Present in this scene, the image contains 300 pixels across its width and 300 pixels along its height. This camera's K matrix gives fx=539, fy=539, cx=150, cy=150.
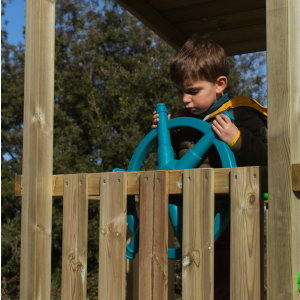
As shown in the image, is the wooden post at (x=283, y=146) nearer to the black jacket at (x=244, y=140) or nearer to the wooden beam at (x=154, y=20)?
the black jacket at (x=244, y=140)

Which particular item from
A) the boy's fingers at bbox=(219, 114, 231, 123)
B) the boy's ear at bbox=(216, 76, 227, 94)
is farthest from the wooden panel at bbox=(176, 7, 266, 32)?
the boy's fingers at bbox=(219, 114, 231, 123)

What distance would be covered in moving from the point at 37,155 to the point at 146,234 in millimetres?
870

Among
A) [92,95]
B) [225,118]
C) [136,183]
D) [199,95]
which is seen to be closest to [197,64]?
[199,95]

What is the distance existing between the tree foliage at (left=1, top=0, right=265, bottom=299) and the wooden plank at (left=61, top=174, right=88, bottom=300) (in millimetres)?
6139

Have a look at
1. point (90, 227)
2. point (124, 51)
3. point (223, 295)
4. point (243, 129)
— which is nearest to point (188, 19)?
→ point (243, 129)

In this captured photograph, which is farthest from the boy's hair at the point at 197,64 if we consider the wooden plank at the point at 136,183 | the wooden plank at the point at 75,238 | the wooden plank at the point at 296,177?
the wooden plank at the point at 296,177

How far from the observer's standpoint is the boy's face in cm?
309

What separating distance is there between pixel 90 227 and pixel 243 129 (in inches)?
264

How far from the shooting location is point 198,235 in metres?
2.46

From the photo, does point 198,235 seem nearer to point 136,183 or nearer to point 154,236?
point 154,236

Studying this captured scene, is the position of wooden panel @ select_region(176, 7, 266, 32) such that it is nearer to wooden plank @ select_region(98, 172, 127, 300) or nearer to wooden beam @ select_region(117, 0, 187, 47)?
wooden beam @ select_region(117, 0, 187, 47)

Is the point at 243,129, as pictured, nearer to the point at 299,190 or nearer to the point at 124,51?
the point at 299,190

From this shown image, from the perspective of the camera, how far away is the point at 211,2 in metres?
4.43

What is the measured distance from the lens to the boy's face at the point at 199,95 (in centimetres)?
309
